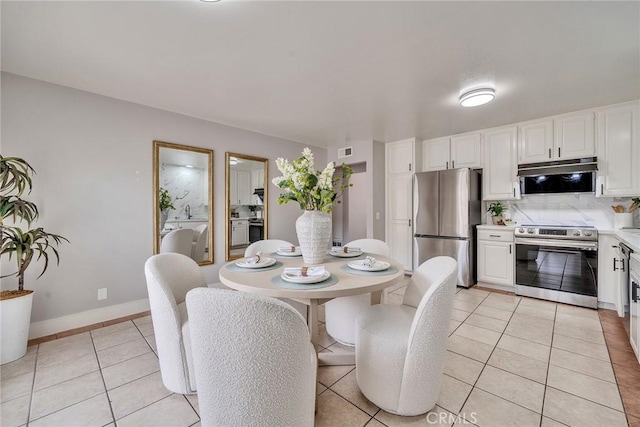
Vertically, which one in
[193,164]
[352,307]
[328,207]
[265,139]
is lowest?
[352,307]

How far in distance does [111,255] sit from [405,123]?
380 centimetres

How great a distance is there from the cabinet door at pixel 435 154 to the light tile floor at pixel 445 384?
2.54 meters

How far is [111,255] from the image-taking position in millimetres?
2652

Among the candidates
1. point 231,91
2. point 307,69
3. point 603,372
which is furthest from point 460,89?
point 603,372

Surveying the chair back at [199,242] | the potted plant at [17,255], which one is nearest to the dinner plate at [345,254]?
the chair back at [199,242]

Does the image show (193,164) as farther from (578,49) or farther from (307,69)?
(578,49)

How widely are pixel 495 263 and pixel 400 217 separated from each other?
150 cm

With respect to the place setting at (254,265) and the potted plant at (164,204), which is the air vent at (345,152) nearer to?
the potted plant at (164,204)

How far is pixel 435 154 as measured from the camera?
4273 millimetres

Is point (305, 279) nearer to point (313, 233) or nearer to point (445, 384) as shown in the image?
point (313, 233)

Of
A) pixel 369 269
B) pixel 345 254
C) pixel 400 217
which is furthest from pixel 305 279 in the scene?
pixel 400 217

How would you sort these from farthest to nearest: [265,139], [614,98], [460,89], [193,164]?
[265,139], [193,164], [614,98], [460,89]

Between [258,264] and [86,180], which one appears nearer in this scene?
[258,264]

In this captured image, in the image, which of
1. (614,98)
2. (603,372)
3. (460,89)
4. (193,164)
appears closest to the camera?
(603,372)
